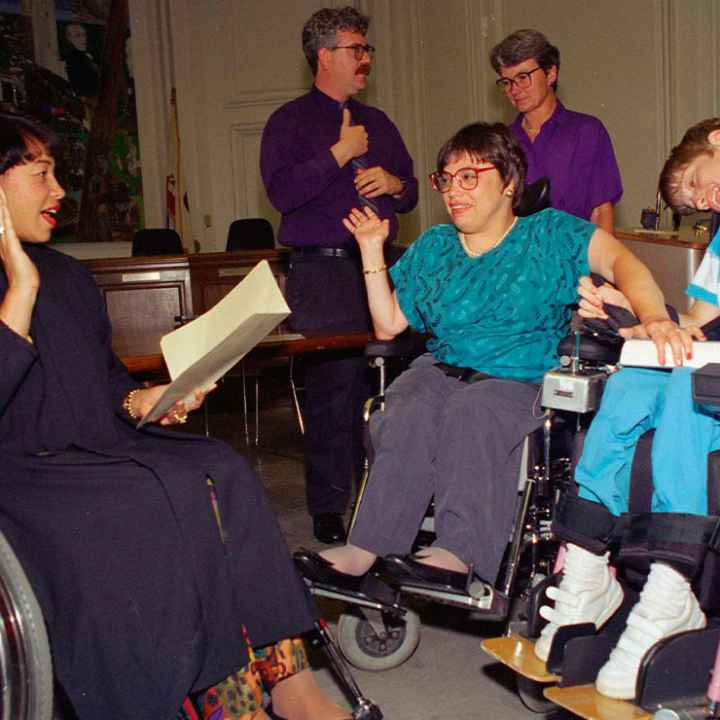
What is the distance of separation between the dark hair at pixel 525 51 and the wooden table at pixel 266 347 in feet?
3.54

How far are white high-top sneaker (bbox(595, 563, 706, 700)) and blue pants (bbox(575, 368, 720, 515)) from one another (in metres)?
0.13

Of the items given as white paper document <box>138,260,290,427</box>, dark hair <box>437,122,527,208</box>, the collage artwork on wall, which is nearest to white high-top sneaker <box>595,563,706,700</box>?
white paper document <box>138,260,290,427</box>

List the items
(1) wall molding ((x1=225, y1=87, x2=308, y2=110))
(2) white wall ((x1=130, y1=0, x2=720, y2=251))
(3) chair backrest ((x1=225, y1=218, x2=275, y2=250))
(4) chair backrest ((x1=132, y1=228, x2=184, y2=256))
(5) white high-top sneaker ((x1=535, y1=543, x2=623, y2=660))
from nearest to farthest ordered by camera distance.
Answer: (5) white high-top sneaker ((x1=535, y1=543, x2=623, y2=660)) < (2) white wall ((x1=130, y1=0, x2=720, y2=251)) < (4) chair backrest ((x1=132, y1=228, x2=184, y2=256)) < (3) chair backrest ((x1=225, y1=218, x2=275, y2=250)) < (1) wall molding ((x1=225, y1=87, x2=308, y2=110))

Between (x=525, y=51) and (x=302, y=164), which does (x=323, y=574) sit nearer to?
(x=302, y=164)

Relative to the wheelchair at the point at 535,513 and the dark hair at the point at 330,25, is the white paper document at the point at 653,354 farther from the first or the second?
the dark hair at the point at 330,25

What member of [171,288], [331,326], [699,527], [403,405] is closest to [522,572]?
[403,405]

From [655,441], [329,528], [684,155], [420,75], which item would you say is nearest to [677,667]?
[655,441]

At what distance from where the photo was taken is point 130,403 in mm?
2375

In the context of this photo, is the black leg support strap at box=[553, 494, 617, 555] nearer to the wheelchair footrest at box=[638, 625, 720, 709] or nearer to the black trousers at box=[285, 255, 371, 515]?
the wheelchair footrest at box=[638, 625, 720, 709]

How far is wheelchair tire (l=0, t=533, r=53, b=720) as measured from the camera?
1.80 metres

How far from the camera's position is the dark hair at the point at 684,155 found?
2.45 metres

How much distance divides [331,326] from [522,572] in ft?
3.94

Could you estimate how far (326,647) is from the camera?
2.25 m

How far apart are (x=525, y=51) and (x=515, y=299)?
4.24 ft
